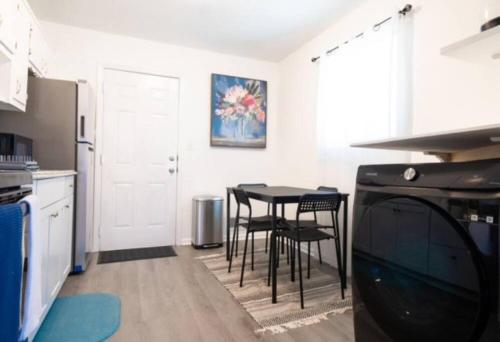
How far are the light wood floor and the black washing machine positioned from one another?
26.1 inches

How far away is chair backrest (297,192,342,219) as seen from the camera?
205 cm

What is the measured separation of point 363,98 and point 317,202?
1.11 m

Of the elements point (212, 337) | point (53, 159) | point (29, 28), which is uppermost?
point (29, 28)

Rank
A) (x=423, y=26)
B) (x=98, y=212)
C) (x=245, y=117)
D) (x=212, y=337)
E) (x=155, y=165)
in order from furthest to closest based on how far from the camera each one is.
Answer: (x=245, y=117), (x=155, y=165), (x=98, y=212), (x=423, y=26), (x=212, y=337)

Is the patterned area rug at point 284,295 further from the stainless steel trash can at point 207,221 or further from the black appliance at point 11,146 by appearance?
the black appliance at point 11,146

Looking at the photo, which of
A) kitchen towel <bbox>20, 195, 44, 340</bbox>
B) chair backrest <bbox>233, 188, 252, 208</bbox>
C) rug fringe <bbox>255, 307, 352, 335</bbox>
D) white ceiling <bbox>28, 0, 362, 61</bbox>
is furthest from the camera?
white ceiling <bbox>28, 0, 362, 61</bbox>

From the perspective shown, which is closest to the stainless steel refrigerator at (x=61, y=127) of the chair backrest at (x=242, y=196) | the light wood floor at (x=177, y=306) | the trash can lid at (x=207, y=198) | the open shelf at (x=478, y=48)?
the light wood floor at (x=177, y=306)

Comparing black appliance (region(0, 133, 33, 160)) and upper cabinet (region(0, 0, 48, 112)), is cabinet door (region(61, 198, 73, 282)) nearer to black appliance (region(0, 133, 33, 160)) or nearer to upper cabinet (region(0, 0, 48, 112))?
black appliance (region(0, 133, 33, 160))

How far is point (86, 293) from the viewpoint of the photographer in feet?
7.09

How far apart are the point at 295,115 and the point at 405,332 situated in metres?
3.05

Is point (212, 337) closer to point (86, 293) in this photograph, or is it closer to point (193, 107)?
point (86, 293)

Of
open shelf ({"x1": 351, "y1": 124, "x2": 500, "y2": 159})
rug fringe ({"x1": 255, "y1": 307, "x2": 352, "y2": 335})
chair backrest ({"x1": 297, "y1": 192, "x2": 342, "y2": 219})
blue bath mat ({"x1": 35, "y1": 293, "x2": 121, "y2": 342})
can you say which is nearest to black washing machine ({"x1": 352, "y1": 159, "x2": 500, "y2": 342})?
open shelf ({"x1": 351, "y1": 124, "x2": 500, "y2": 159})

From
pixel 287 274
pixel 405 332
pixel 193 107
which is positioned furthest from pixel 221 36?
pixel 405 332

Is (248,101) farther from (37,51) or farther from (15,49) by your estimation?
(15,49)
